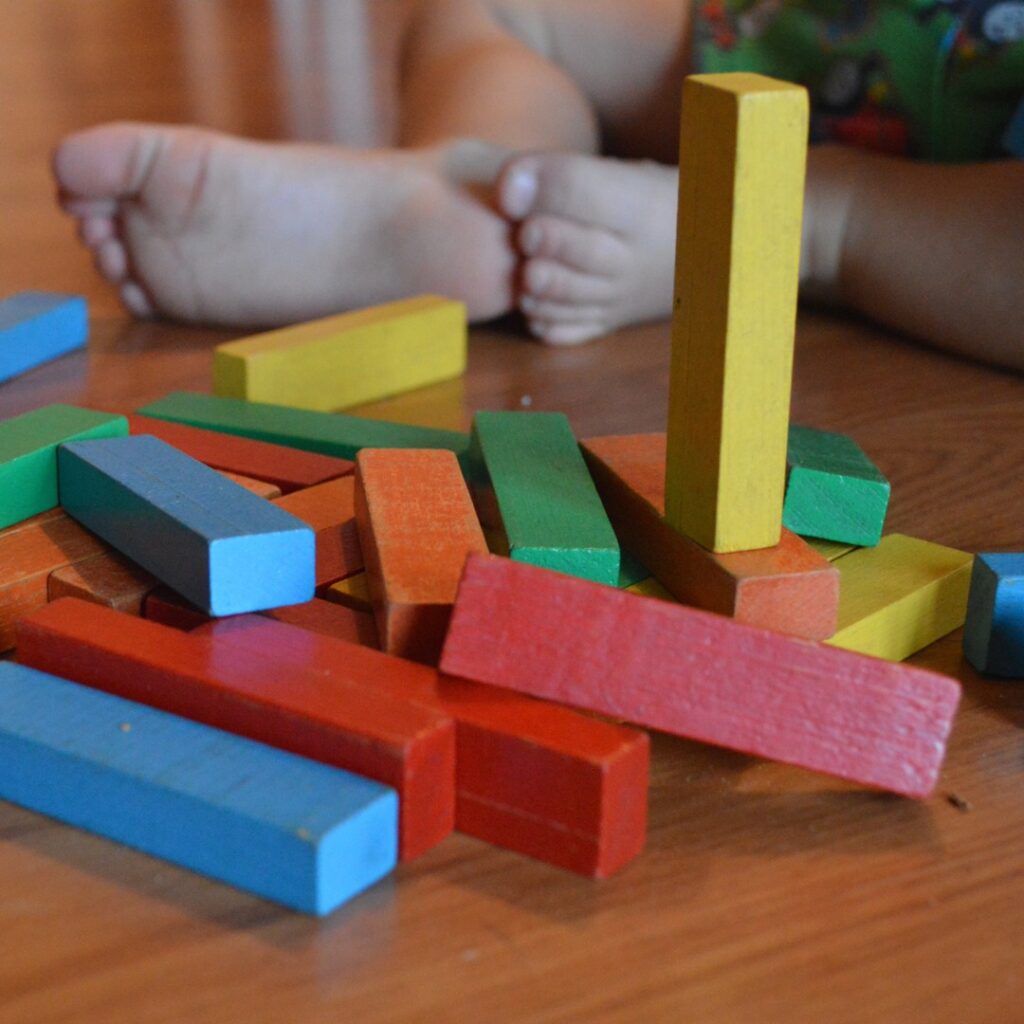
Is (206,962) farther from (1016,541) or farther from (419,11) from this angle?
(419,11)

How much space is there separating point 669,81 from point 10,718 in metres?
1.33

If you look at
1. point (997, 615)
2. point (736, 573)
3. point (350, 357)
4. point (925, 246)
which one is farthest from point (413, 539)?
point (925, 246)

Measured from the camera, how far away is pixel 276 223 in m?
1.39

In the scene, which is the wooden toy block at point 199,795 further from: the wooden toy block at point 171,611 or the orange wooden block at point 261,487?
the orange wooden block at point 261,487

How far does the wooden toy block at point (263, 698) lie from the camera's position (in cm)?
61

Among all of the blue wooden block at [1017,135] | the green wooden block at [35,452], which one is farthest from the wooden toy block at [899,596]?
the blue wooden block at [1017,135]

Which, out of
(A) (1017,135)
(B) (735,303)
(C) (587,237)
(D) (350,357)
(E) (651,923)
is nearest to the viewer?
(E) (651,923)

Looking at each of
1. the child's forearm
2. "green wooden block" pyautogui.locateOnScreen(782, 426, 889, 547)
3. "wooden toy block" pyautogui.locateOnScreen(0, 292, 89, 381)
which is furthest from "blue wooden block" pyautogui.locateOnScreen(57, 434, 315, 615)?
the child's forearm

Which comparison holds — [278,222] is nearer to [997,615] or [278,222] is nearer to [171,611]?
[171,611]

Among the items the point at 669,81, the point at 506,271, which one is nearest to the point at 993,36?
the point at 669,81

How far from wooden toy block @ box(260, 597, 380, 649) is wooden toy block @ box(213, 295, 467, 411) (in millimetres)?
422

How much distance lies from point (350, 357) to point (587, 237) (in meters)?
0.26

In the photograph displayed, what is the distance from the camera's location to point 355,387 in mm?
1249

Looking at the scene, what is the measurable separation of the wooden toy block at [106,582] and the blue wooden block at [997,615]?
437 millimetres
